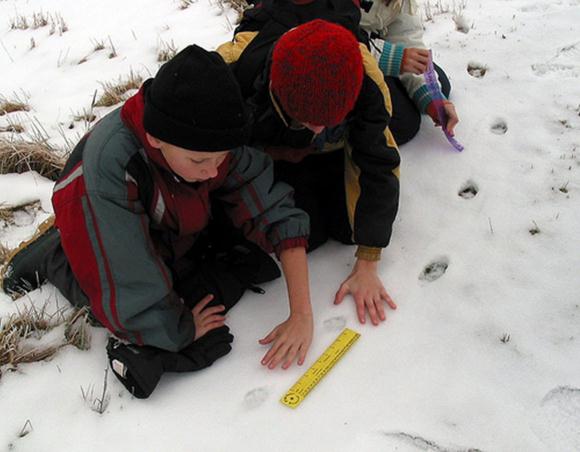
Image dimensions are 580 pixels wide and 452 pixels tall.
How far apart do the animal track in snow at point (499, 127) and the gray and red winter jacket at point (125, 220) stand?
62.5 inches

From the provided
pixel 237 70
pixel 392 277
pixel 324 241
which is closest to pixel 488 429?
pixel 392 277

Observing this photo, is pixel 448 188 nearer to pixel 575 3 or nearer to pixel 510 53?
pixel 510 53

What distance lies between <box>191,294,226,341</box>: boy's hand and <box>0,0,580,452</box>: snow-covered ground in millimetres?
100

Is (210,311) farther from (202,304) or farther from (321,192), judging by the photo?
(321,192)

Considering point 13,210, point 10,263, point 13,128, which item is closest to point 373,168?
point 10,263

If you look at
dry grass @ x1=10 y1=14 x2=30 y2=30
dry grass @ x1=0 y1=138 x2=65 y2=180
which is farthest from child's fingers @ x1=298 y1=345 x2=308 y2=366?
dry grass @ x1=10 y1=14 x2=30 y2=30

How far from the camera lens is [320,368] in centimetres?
204

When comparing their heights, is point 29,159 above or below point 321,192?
above

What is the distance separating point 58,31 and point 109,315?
3983 millimetres

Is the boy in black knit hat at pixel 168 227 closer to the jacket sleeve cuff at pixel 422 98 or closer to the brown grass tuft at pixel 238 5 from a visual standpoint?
the jacket sleeve cuff at pixel 422 98

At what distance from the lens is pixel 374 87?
2234 mm

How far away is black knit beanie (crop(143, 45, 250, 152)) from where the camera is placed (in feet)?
5.38

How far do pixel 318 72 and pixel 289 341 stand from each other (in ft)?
3.12

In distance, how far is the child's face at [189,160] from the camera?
1789 mm
